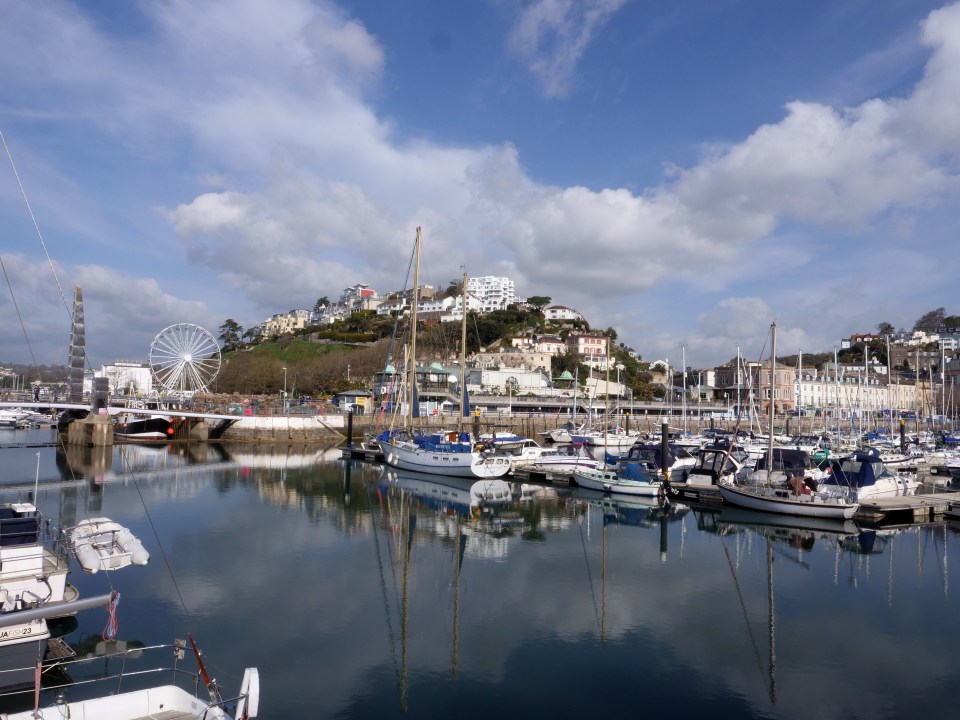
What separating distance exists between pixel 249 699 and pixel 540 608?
9.59m

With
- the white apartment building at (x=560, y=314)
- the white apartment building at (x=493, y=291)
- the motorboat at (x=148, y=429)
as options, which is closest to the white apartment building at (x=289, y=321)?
the white apartment building at (x=493, y=291)

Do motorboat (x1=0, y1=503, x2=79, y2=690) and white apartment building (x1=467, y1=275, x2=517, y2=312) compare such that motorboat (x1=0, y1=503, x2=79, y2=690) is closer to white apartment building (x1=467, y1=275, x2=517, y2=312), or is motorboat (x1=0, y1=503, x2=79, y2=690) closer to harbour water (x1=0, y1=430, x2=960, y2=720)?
harbour water (x1=0, y1=430, x2=960, y2=720)

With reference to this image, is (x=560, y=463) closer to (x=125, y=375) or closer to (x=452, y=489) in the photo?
(x=452, y=489)

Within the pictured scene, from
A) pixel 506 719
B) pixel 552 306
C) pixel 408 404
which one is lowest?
pixel 506 719

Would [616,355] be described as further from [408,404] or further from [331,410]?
[408,404]

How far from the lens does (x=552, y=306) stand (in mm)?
146000

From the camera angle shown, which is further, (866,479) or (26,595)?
Result: (866,479)

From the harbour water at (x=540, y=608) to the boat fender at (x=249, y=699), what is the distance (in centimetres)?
300

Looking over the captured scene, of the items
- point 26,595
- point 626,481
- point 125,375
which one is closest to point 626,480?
point 626,481

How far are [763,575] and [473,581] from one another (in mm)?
8437

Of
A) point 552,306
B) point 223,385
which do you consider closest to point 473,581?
point 223,385

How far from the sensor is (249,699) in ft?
26.3

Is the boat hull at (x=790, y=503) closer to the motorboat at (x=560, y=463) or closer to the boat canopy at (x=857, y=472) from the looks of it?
the boat canopy at (x=857, y=472)

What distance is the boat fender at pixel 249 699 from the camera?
795cm
